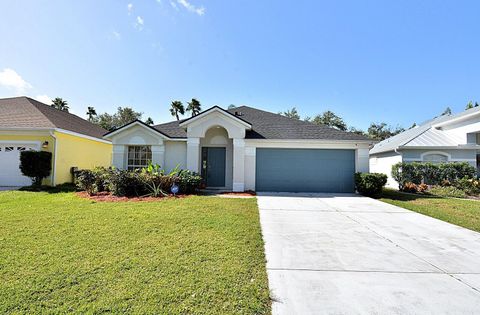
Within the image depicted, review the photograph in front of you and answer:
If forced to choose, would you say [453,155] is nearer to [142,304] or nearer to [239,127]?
[239,127]

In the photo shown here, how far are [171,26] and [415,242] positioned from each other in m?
12.3

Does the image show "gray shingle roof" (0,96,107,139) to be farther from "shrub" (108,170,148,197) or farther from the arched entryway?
the arched entryway

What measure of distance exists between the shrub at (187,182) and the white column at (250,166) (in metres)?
2.64

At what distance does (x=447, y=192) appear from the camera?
12711 millimetres

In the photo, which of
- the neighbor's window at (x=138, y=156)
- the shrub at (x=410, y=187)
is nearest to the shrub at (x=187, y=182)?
the neighbor's window at (x=138, y=156)

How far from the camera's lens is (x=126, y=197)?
967 cm

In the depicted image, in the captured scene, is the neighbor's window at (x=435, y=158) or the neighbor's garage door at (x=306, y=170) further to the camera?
the neighbor's window at (x=435, y=158)

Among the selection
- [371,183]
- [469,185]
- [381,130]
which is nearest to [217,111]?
[371,183]

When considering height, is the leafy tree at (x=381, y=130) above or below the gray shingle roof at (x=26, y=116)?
above

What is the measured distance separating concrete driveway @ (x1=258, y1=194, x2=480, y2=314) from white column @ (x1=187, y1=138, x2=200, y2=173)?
6.25 metres

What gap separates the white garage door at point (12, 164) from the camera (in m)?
12.7

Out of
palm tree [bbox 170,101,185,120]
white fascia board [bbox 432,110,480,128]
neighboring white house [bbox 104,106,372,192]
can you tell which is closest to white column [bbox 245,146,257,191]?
neighboring white house [bbox 104,106,372,192]

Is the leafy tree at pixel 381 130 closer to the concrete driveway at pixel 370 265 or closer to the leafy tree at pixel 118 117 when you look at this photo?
the concrete driveway at pixel 370 265

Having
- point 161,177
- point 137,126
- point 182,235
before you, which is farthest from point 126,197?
point 182,235
